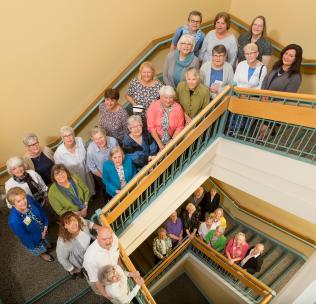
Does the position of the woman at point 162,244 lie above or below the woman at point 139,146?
below

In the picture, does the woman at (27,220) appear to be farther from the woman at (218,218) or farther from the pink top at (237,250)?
the pink top at (237,250)

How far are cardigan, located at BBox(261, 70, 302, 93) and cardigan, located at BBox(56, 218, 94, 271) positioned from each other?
101 inches

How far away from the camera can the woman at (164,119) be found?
10.8 feet

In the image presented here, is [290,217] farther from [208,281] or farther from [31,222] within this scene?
[31,222]

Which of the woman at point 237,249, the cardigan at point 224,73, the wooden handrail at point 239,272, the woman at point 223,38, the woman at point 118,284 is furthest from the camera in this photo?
the woman at point 237,249

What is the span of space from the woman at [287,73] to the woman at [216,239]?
2.49 m

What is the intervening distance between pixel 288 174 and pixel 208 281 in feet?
11.9

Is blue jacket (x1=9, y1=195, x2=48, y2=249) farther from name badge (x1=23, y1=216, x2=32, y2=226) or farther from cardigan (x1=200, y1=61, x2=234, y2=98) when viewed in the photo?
cardigan (x1=200, y1=61, x2=234, y2=98)

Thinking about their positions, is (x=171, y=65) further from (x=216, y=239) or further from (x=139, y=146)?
(x=216, y=239)

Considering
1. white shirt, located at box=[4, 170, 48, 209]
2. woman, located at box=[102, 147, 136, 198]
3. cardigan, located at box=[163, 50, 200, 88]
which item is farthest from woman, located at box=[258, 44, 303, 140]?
white shirt, located at box=[4, 170, 48, 209]

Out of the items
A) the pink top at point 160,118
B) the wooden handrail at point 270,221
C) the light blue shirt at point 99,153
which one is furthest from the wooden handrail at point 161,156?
the wooden handrail at point 270,221

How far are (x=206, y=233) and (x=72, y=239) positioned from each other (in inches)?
106

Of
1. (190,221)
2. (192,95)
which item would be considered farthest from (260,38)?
(190,221)

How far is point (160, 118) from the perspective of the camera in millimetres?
3320
